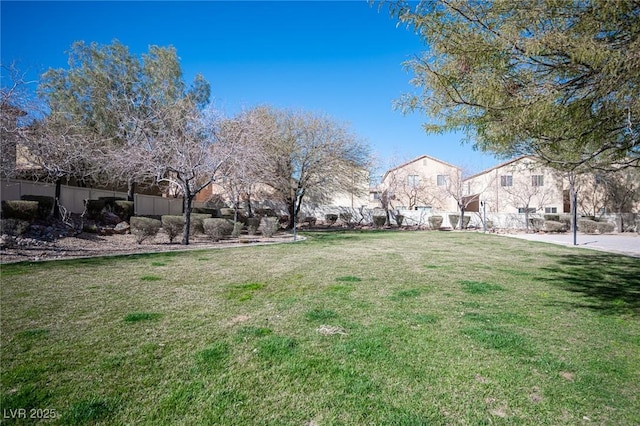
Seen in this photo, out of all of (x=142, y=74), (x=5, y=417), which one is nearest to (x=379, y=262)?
(x=5, y=417)

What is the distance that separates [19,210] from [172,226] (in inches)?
188

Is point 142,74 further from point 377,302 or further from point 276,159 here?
point 377,302

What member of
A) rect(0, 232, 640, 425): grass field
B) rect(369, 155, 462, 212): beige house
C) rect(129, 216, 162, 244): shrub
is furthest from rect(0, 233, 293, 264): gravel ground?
rect(369, 155, 462, 212): beige house

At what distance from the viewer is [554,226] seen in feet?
78.9

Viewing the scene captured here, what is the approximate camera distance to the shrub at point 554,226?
78.9 ft

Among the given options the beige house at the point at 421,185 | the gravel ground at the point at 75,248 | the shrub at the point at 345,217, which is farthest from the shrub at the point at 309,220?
the gravel ground at the point at 75,248

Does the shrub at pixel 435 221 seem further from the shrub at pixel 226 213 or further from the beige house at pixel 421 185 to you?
the shrub at pixel 226 213

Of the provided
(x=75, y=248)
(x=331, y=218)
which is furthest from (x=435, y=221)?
(x=75, y=248)

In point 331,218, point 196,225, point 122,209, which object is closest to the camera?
point 196,225

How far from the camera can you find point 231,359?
297cm

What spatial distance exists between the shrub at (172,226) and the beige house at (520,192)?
24.4 metres

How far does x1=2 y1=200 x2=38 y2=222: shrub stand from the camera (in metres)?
11.4

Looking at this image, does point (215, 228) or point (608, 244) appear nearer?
point (215, 228)

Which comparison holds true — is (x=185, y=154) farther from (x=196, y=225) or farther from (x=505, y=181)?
(x=505, y=181)
